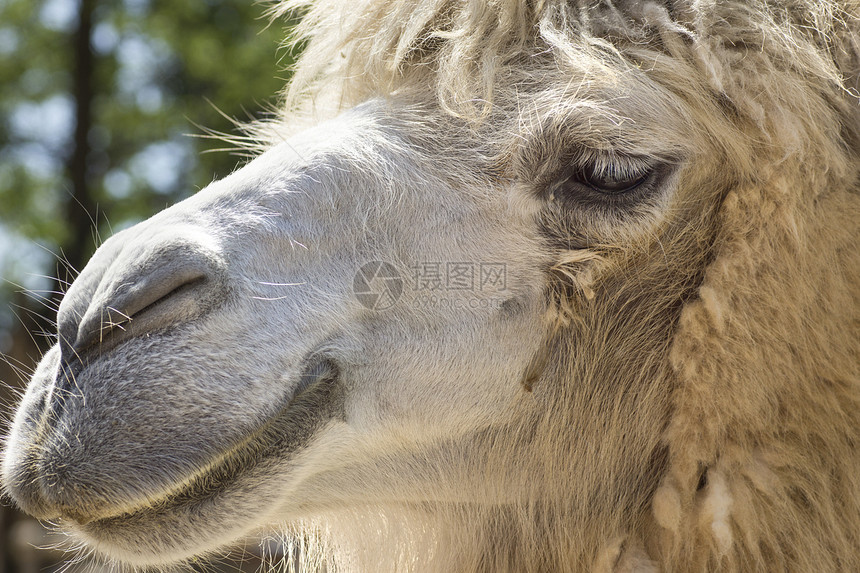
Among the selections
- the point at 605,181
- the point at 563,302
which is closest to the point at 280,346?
the point at 563,302

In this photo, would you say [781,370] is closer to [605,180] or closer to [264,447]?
[605,180]

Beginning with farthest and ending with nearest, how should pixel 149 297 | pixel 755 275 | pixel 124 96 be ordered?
1. pixel 124 96
2. pixel 755 275
3. pixel 149 297

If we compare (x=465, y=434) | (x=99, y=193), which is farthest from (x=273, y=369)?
(x=99, y=193)

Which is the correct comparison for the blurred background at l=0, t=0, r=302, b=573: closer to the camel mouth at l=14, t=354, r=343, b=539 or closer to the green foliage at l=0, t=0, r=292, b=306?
the green foliage at l=0, t=0, r=292, b=306

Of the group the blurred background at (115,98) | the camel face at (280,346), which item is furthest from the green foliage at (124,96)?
the camel face at (280,346)

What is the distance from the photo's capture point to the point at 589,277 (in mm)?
1842

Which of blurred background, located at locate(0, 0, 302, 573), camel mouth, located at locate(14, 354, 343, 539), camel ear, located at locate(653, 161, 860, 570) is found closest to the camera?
camel mouth, located at locate(14, 354, 343, 539)

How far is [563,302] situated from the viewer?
6.13 feet

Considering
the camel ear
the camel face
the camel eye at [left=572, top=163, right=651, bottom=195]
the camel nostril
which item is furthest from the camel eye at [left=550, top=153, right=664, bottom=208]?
the camel nostril

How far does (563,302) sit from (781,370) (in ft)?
1.66

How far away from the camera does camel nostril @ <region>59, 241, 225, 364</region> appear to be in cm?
165

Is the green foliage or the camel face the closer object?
the camel face

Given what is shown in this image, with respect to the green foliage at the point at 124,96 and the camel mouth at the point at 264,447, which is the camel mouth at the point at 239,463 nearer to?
the camel mouth at the point at 264,447

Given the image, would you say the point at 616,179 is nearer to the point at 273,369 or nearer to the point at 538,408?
the point at 538,408
